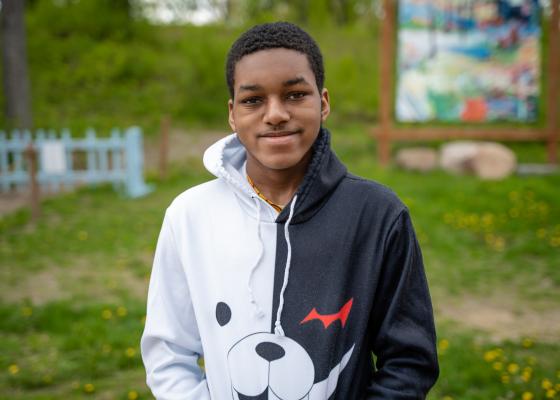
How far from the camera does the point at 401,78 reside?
10.1m

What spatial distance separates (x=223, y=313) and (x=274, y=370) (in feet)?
0.64

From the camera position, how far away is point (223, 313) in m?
1.51

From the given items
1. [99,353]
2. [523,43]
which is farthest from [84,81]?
[99,353]

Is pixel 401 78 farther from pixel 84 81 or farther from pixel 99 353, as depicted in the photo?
pixel 84 81

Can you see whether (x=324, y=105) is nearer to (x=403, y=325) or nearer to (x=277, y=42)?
(x=277, y=42)

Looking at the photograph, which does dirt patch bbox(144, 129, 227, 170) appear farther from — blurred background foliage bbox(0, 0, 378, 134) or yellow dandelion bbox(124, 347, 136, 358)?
yellow dandelion bbox(124, 347, 136, 358)

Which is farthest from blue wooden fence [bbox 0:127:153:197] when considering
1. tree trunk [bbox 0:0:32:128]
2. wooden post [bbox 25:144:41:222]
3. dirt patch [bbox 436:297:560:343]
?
dirt patch [bbox 436:297:560:343]

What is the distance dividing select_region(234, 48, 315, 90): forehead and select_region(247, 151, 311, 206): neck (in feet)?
0.78

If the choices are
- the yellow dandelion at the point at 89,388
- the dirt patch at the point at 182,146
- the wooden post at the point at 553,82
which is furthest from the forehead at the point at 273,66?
the dirt patch at the point at 182,146

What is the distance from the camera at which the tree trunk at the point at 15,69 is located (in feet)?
36.1

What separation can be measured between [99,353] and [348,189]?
9.37 feet

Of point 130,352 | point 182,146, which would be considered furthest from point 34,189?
point 182,146

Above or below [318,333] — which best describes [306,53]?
above

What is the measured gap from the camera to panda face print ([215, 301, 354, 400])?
1448mm
